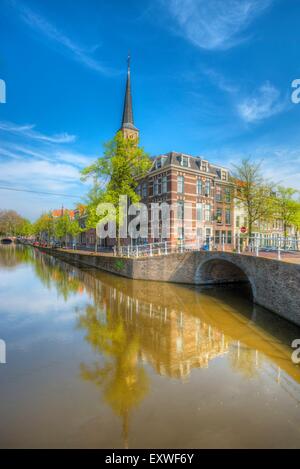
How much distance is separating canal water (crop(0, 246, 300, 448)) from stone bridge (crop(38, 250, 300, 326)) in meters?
1.05

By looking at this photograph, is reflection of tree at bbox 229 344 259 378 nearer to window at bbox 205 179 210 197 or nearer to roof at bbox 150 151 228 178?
roof at bbox 150 151 228 178

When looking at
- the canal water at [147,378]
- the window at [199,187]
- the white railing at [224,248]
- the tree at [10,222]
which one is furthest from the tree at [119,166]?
the tree at [10,222]

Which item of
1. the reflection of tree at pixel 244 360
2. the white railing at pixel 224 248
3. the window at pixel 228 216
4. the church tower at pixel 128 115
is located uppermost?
the church tower at pixel 128 115

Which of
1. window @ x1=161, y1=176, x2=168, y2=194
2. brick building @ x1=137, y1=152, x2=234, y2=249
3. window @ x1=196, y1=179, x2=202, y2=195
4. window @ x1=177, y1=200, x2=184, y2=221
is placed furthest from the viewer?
window @ x1=196, y1=179, x2=202, y2=195

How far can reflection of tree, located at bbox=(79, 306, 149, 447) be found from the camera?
5820 millimetres

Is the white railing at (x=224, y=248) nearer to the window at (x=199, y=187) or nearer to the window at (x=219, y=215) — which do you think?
the window at (x=219, y=215)

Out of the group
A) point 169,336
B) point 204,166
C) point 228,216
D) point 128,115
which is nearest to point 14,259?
point 128,115

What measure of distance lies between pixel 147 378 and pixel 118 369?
99 cm

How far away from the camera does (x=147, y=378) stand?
6855 millimetres

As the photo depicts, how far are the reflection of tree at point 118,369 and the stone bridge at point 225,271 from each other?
7.12m

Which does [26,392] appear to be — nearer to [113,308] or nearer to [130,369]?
[130,369]

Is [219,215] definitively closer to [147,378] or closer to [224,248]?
[224,248]

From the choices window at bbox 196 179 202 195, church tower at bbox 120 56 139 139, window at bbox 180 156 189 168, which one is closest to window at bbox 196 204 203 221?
window at bbox 196 179 202 195

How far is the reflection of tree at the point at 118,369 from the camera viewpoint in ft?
19.1
